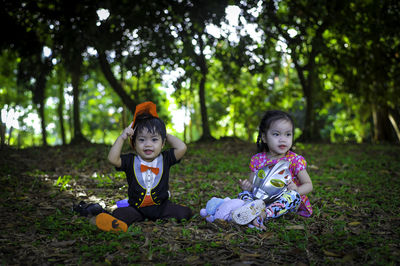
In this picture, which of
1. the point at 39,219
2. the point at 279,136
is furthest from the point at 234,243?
the point at 39,219

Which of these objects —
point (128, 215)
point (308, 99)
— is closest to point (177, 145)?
point (128, 215)

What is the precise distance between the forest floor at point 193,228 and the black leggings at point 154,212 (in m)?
0.08

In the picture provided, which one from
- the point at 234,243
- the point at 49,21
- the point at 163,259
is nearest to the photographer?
the point at 163,259

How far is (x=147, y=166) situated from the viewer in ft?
11.1

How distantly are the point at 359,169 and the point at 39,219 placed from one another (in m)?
6.03

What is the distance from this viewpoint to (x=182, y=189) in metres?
5.06

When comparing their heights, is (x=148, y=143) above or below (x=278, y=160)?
above

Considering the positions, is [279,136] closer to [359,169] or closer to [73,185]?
[73,185]

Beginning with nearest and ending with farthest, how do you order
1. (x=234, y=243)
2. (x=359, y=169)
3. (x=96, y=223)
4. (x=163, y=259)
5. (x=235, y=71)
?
1. (x=163, y=259)
2. (x=234, y=243)
3. (x=96, y=223)
4. (x=359, y=169)
5. (x=235, y=71)

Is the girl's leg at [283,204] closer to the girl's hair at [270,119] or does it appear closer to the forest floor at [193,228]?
the forest floor at [193,228]

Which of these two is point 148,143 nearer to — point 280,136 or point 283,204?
point 280,136

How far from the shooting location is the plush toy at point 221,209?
3.35 meters

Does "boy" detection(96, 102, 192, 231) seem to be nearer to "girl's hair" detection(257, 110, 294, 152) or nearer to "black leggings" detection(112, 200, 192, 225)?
"black leggings" detection(112, 200, 192, 225)

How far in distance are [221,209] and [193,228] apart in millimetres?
351
